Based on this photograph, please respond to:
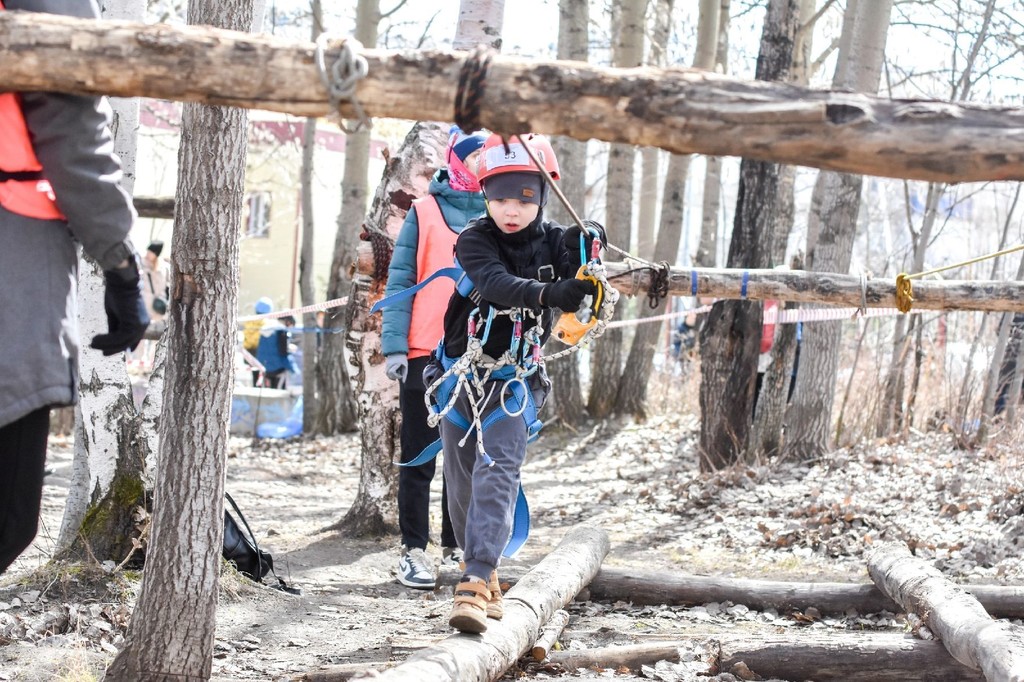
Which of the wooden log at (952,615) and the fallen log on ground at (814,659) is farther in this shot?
the fallen log on ground at (814,659)

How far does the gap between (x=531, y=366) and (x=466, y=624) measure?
1044mm

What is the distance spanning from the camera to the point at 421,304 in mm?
5918

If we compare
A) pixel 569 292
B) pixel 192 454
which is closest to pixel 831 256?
pixel 569 292

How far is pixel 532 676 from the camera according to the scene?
4234 millimetres

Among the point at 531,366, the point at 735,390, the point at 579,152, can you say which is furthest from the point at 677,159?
the point at 531,366

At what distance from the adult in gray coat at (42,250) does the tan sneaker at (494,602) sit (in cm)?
175

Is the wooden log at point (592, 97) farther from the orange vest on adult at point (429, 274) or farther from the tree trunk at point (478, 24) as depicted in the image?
the tree trunk at point (478, 24)

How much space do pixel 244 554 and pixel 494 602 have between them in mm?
1781

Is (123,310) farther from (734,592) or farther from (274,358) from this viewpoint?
(274,358)

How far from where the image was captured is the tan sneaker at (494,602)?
415 cm

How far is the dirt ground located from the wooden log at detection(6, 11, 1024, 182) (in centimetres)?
202

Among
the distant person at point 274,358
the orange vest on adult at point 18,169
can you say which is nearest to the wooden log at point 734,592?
the orange vest on adult at point 18,169

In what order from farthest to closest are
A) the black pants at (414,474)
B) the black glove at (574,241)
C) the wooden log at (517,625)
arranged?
the black pants at (414,474) → the black glove at (574,241) → the wooden log at (517,625)

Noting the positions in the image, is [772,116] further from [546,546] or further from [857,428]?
[857,428]
